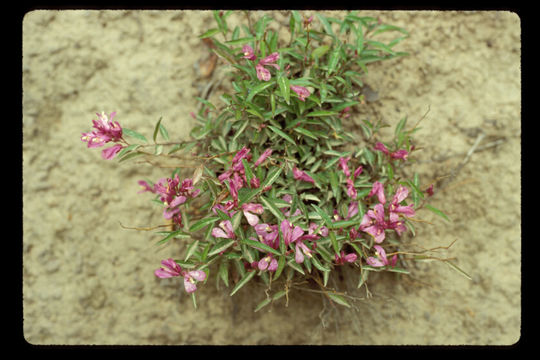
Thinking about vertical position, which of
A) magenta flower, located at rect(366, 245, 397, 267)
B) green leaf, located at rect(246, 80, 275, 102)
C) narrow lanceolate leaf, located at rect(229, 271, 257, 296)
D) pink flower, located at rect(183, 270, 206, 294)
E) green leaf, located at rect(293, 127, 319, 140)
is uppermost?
green leaf, located at rect(246, 80, 275, 102)

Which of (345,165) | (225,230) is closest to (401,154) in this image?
(345,165)

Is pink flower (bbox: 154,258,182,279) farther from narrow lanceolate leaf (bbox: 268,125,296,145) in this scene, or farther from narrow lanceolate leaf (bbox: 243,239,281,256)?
narrow lanceolate leaf (bbox: 268,125,296,145)

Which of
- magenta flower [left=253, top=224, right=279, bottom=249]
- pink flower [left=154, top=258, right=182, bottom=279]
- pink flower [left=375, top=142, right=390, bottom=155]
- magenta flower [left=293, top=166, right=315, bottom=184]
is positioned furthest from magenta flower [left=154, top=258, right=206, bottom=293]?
pink flower [left=375, top=142, right=390, bottom=155]

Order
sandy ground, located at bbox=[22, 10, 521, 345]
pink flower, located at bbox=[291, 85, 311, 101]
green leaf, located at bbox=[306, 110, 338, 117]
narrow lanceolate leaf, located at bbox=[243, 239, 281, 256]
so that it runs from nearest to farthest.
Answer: narrow lanceolate leaf, located at bbox=[243, 239, 281, 256]
pink flower, located at bbox=[291, 85, 311, 101]
green leaf, located at bbox=[306, 110, 338, 117]
sandy ground, located at bbox=[22, 10, 521, 345]

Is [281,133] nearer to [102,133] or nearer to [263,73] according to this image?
[263,73]

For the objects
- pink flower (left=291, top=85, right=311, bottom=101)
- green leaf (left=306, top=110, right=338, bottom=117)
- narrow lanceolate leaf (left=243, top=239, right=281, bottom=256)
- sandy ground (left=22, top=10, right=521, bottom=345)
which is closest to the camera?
narrow lanceolate leaf (left=243, top=239, right=281, bottom=256)

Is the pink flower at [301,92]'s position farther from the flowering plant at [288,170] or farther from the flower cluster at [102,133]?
the flower cluster at [102,133]

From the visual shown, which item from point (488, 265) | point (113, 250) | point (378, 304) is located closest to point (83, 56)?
point (113, 250)
